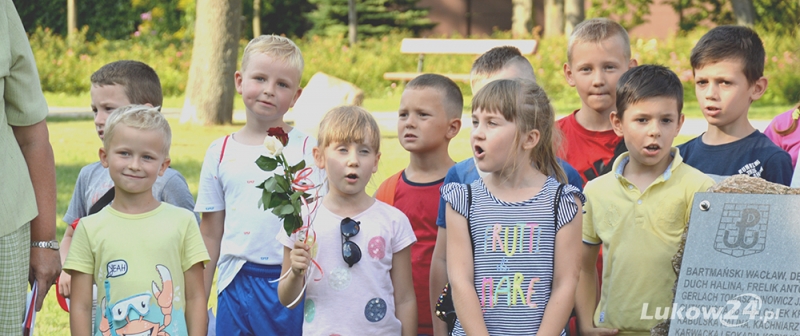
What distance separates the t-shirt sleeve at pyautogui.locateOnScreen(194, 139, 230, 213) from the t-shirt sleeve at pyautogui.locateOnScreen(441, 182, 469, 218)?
113 centimetres

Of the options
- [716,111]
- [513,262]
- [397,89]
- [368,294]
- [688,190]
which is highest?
[716,111]

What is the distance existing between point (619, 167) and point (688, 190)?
318mm

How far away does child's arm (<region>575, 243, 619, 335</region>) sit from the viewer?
3.85 metres

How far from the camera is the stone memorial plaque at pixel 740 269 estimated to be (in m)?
3.17

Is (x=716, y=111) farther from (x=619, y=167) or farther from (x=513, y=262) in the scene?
(x=513, y=262)

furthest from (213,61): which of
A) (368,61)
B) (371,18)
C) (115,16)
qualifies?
(115,16)

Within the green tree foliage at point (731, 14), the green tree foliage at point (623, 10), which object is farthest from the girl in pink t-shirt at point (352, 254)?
the green tree foliage at point (623, 10)

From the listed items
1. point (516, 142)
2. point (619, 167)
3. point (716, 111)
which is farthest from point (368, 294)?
point (716, 111)

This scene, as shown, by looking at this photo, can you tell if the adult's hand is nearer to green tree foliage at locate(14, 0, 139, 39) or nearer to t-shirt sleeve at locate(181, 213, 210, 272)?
t-shirt sleeve at locate(181, 213, 210, 272)

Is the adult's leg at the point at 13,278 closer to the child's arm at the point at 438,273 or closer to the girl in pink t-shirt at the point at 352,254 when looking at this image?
the girl in pink t-shirt at the point at 352,254

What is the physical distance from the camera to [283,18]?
123ft

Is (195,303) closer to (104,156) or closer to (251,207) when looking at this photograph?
(251,207)

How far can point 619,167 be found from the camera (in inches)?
153

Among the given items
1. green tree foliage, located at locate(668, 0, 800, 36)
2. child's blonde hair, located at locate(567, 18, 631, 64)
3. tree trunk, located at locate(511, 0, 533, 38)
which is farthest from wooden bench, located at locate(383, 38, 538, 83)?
child's blonde hair, located at locate(567, 18, 631, 64)
